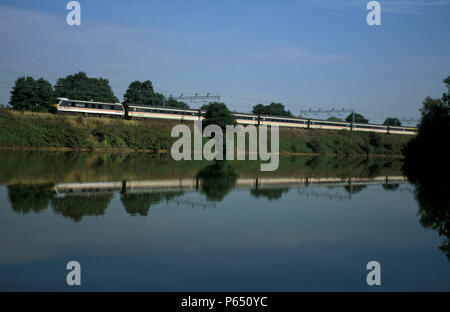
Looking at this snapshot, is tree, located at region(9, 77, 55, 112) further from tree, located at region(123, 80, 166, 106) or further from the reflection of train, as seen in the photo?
tree, located at region(123, 80, 166, 106)

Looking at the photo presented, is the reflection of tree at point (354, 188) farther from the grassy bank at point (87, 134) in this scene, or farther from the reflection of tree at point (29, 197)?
the grassy bank at point (87, 134)

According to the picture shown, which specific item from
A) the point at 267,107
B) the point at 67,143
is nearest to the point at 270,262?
the point at 67,143

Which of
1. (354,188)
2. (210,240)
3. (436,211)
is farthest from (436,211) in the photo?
(210,240)

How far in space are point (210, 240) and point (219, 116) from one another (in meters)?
50.2

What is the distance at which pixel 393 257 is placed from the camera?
7.84 metres

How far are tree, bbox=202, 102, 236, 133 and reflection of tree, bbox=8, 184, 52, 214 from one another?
43270 mm

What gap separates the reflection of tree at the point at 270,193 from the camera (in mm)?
15711

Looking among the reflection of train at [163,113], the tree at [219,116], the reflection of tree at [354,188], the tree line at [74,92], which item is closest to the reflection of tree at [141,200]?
the reflection of tree at [354,188]

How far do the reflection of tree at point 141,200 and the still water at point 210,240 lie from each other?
0.12 feet

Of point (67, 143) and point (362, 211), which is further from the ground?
point (67, 143)

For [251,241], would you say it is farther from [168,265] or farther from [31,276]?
[31,276]

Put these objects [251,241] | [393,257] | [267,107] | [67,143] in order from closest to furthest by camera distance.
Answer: [393,257] < [251,241] < [67,143] < [267,107]

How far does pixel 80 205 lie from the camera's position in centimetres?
1174
